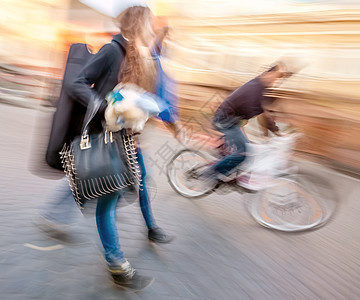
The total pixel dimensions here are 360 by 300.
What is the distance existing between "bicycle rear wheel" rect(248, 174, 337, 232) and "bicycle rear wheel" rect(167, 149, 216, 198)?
64 cm

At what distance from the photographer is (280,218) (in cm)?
372

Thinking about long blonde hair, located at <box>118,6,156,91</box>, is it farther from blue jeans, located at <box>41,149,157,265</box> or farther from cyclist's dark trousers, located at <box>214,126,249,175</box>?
cyclist's dark trousers, located at <box>214,126,249,175</box>

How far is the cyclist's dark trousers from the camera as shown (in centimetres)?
377

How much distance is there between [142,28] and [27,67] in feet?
41.7

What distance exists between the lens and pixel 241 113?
370 cm

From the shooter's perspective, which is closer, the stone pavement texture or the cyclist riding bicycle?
the stone pavement texture

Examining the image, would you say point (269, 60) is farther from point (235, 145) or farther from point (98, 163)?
point (98, 163)

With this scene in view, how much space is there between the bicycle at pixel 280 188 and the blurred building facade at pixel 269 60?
2.88 feet

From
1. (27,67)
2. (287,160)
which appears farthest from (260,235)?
(27,67)

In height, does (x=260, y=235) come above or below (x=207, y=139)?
below

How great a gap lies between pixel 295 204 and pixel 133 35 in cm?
264

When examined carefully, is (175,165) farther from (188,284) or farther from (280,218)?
(188,284)

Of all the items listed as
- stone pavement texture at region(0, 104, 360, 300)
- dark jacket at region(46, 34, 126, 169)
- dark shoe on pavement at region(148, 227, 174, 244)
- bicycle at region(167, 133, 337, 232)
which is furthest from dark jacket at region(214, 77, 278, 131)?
dark jacket at region(46, 34, 126, 169)

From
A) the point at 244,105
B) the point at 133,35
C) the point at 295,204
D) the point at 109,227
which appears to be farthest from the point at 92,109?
the point at 295,204
